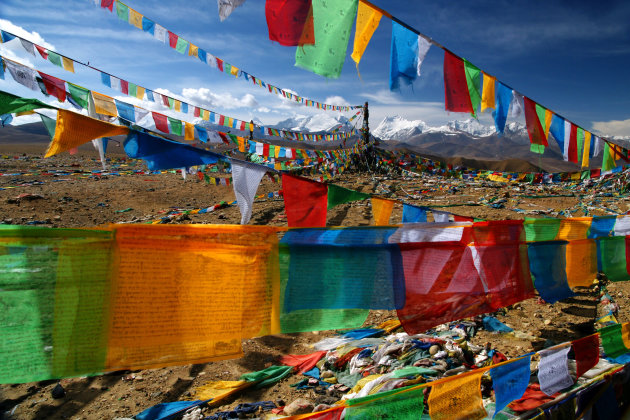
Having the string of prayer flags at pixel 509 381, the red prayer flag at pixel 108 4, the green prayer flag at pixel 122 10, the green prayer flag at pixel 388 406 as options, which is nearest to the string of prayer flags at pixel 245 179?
the green prayer flag at pixel 388 406

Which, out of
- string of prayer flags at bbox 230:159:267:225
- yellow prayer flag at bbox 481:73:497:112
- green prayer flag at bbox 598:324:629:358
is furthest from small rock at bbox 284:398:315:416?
yellow prayer flag at bbox 481:73:497:112

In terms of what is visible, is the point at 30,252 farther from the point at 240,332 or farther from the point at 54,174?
the point at 54,174

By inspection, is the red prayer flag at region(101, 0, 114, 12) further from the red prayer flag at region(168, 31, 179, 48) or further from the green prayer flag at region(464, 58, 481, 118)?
the green prayer flag at region(464, 58, 481, 118)

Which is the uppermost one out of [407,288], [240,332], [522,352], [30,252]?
[30,252]

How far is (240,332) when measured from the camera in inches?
84.0

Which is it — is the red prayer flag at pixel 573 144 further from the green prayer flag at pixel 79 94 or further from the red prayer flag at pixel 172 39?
the green prayer flag at pixel 79 94

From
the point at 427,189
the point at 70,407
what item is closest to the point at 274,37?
the point at 70,407

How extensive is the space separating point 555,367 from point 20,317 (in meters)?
3.53

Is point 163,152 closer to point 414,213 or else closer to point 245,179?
point 245,179

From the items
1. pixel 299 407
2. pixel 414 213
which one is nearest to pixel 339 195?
pixel 414 213

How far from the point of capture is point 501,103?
4.95 meters

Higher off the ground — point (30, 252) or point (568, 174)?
point (568, 174)

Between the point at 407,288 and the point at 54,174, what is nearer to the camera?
the point at 407,288

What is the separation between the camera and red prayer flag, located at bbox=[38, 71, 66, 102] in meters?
5.57
